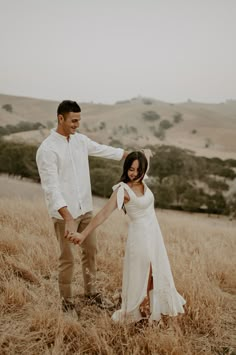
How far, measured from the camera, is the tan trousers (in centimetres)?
375

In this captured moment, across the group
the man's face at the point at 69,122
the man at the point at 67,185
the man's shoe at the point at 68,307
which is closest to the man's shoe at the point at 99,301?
the man at the point at 67,185

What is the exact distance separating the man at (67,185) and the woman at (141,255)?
1.23 ft

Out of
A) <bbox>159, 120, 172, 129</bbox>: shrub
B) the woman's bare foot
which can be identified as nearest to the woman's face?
the woman's bare foot

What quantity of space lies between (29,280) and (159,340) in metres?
1.95

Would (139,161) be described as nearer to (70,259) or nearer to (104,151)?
(104,151)

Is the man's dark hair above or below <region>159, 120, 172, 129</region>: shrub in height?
below

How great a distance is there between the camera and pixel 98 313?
3.85 meters

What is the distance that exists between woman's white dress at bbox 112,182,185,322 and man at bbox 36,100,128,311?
1.89 ft

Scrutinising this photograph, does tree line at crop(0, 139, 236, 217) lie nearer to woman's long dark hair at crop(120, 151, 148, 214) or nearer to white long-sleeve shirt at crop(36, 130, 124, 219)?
white long-sleeve shirt at crop(36, 130, 124, 219)

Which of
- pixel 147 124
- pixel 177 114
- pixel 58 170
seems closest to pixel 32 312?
pixel 58 170

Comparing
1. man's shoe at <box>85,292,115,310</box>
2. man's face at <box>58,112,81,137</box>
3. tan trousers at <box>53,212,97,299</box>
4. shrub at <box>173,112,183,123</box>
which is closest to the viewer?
man's face at <box>58,112,81,137</box>

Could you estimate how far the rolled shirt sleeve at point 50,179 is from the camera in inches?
136

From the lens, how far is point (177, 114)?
6762 cm

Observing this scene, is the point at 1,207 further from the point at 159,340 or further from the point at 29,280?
the point at 159,340
